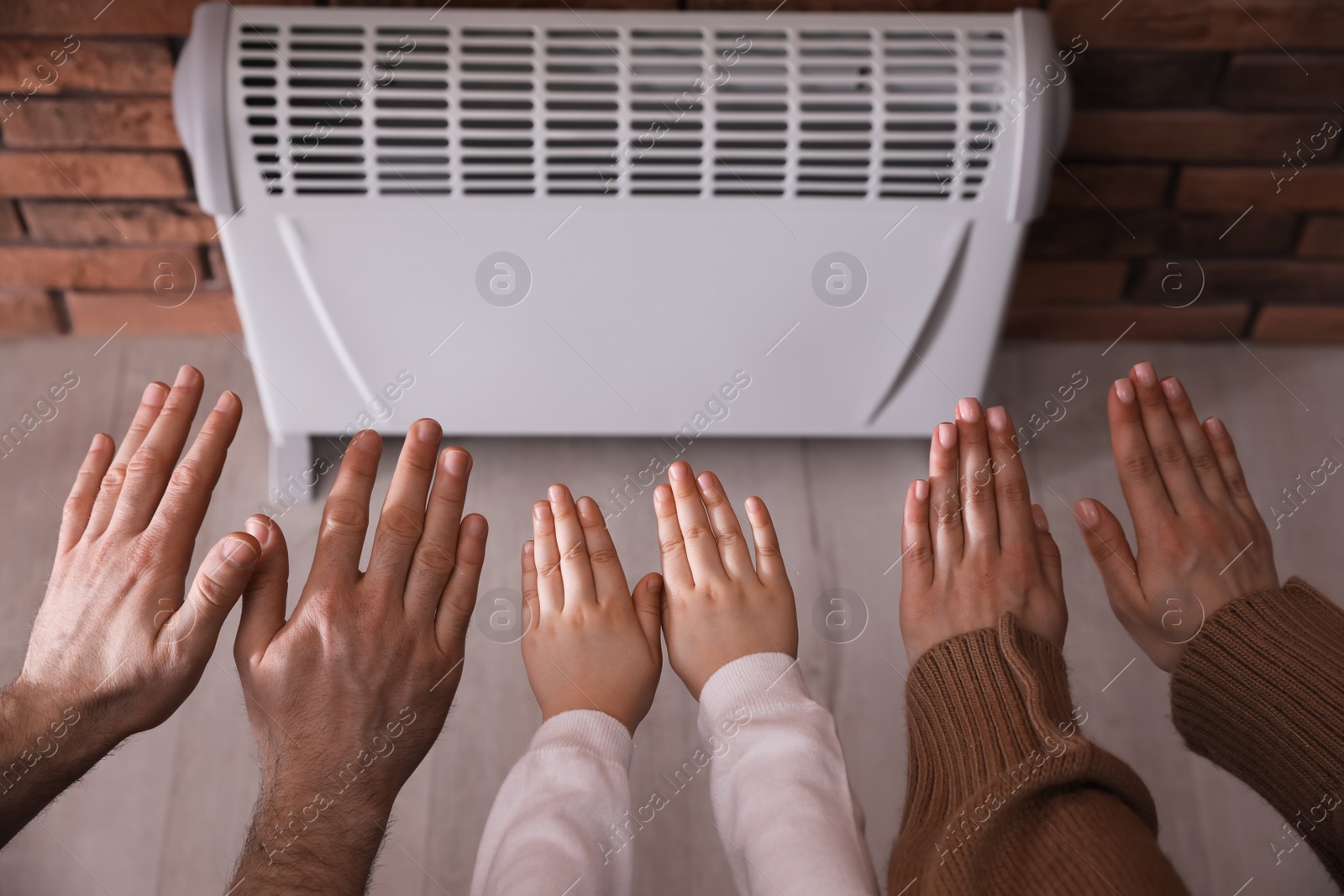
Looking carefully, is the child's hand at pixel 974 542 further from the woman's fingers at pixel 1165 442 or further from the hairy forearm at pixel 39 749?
the hairy forearm at pixel 39 749

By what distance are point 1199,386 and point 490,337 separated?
1045 mm

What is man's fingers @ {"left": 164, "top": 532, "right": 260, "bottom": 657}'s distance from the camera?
0.88m

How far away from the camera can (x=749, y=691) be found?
0.96 m

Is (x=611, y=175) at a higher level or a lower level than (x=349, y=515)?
higher

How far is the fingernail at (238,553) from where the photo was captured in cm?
88

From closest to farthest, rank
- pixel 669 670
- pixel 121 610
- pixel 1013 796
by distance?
1. pixel 1013 796
2. pixel 121 610
3. pixel 669 670

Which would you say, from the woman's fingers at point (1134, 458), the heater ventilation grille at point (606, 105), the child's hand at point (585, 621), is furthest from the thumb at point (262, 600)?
the woman's fingers at point (1134, 458)

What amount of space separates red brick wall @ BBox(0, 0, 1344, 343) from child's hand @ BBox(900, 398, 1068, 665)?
1.69 feet

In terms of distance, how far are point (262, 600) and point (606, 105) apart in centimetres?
58

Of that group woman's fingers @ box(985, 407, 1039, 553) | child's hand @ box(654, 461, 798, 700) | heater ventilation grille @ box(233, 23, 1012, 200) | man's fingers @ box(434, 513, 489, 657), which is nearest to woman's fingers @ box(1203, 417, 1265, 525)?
woman's fingers @ box(985, 407, 1039, 553)

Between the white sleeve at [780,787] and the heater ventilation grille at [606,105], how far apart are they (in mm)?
513

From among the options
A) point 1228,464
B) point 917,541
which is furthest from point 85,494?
point 1228,464

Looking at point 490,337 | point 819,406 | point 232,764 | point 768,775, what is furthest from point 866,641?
point 232,764

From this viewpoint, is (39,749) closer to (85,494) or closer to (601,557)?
(85,494)
